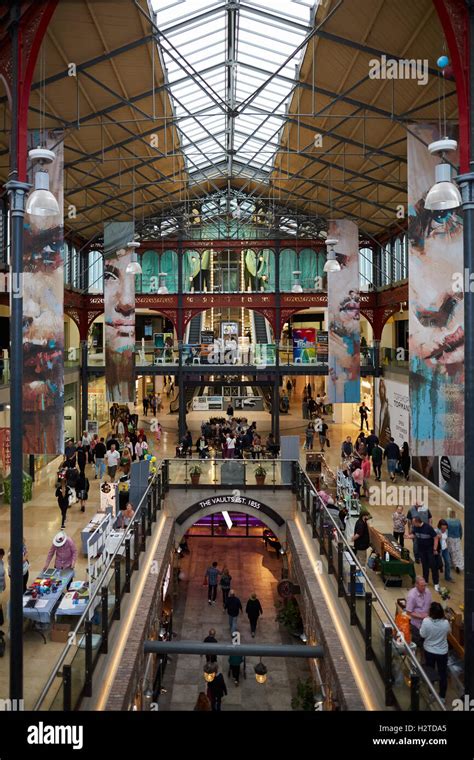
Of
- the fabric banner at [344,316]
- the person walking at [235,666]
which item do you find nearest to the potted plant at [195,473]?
the fabric banner at [344,316]

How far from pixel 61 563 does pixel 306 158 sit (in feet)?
53.5

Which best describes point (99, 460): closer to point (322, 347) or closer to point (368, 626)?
point (322, 347)

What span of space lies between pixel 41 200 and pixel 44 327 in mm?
4580

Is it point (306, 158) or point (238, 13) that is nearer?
point (238, 13)

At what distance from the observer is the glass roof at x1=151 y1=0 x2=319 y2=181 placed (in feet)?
43.5

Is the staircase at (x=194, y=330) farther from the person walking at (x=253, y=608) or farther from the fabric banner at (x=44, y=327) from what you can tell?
the fabric banner at (x=44, y=327)

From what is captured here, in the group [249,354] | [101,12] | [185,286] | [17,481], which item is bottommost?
[17,481]

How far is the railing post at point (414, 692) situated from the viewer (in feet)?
20.9

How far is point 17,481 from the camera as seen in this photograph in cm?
647

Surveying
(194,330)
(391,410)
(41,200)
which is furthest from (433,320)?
(194,330)

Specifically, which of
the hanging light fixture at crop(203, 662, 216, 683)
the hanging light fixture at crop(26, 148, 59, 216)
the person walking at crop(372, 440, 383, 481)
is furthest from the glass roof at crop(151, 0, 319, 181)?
the hanging light fixture at crop(203, 662, 216, 683)

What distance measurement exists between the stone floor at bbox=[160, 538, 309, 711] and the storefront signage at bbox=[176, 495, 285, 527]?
2.26 meters
